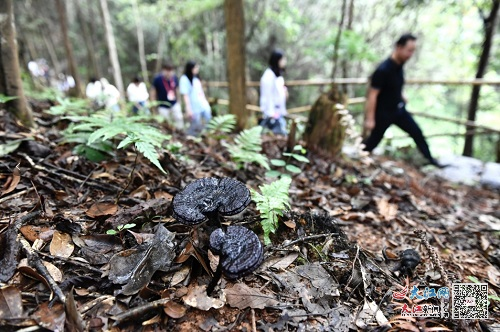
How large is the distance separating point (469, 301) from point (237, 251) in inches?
61.4

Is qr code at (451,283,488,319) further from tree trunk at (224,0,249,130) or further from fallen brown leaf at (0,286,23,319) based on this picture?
tree trunk at (224,0,249,130)

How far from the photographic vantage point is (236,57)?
A: 5.07m

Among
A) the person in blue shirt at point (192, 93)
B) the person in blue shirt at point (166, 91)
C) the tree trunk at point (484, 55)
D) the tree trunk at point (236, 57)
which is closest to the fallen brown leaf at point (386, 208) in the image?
the tree trunk at point (236, 57)

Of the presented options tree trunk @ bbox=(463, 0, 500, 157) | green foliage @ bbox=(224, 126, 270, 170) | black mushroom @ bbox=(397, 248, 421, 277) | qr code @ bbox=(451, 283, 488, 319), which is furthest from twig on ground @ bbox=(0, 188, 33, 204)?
tree trunk @ bbox=(463, 0, 500, 157)

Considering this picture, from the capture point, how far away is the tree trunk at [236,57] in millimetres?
4785

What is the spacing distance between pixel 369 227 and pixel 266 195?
1.24 metres

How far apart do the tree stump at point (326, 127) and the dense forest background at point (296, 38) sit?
6.08 m

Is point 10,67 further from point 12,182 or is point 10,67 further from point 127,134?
point 127,134

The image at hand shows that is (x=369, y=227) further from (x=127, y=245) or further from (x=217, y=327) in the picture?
(x=127, y=245)

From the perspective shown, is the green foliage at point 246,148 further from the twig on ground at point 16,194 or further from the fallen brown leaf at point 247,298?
the twig on ground at point 16,194

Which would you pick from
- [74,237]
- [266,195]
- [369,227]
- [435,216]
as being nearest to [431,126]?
[435,216]

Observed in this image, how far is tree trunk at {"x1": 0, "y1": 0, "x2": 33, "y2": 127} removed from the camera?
2.86 m

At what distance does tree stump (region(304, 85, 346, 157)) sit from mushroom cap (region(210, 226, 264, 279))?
125 inches

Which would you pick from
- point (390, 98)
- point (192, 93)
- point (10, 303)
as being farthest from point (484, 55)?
point (10, 303)
